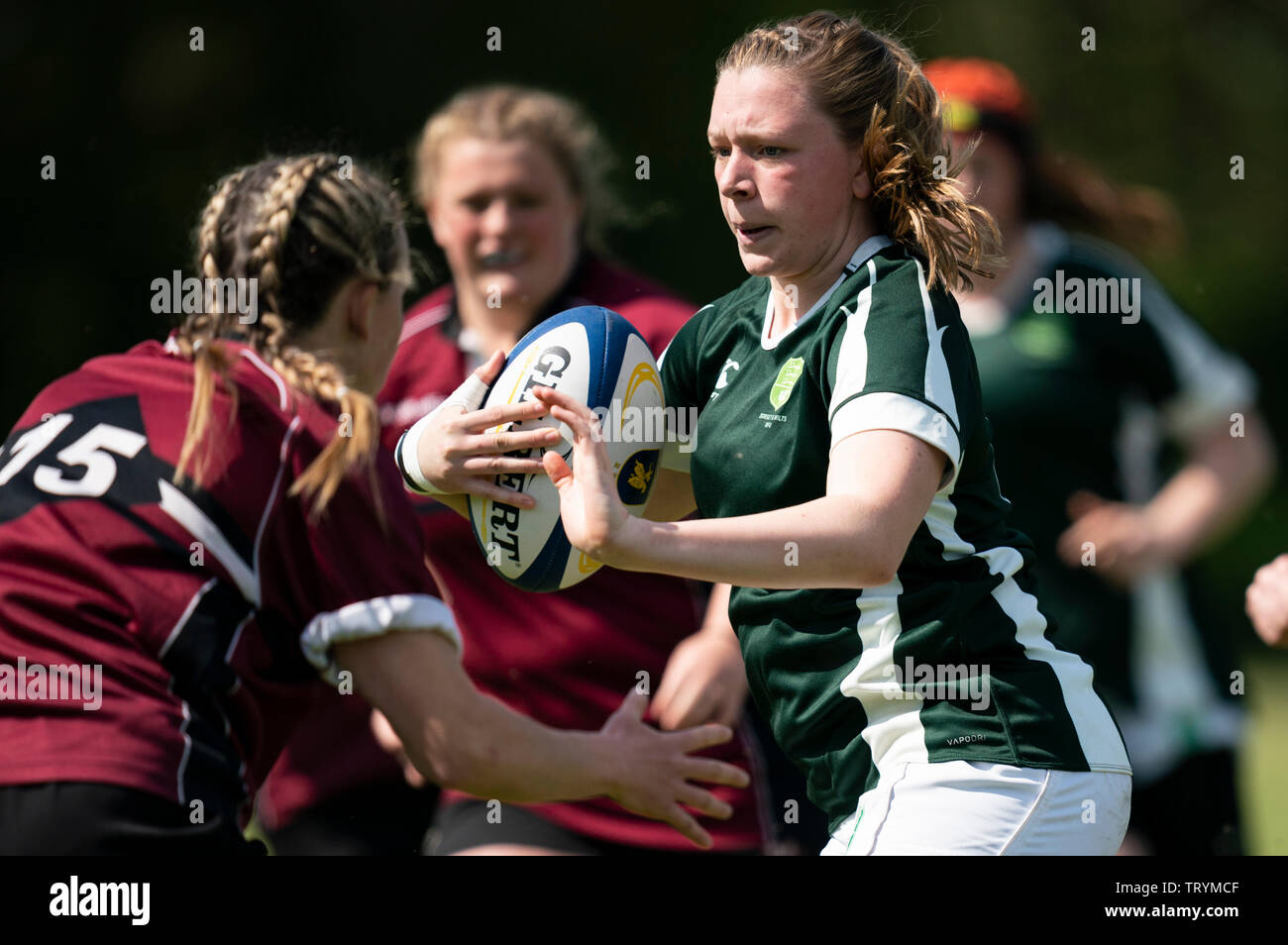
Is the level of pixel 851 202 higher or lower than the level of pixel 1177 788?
higher

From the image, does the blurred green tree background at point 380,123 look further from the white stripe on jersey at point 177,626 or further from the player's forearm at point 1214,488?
the white stripe on jersey at point 177,626

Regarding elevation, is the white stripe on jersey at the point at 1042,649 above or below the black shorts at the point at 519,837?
above

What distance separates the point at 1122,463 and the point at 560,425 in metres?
2.91

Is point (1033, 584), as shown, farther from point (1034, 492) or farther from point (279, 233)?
point (1034, 492)

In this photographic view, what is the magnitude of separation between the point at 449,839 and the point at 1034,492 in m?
2.14

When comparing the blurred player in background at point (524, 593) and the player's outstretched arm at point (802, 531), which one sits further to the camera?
the blurred player in background at point (524, 593)

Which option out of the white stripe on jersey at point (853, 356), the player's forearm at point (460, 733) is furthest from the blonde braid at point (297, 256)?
the white stripe on jersey at point (853, 356)

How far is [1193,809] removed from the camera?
15.1 ft

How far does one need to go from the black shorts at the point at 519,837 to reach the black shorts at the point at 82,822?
1385 mm

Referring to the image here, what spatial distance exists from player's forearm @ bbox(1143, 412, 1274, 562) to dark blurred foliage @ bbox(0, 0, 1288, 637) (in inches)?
273

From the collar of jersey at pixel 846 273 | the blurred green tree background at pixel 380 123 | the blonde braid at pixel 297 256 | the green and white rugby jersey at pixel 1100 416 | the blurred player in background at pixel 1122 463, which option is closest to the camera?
the collar of jersey at pixel 846 273

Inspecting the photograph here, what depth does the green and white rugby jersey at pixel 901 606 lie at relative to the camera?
98.4 inches

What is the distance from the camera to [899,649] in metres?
2.54
